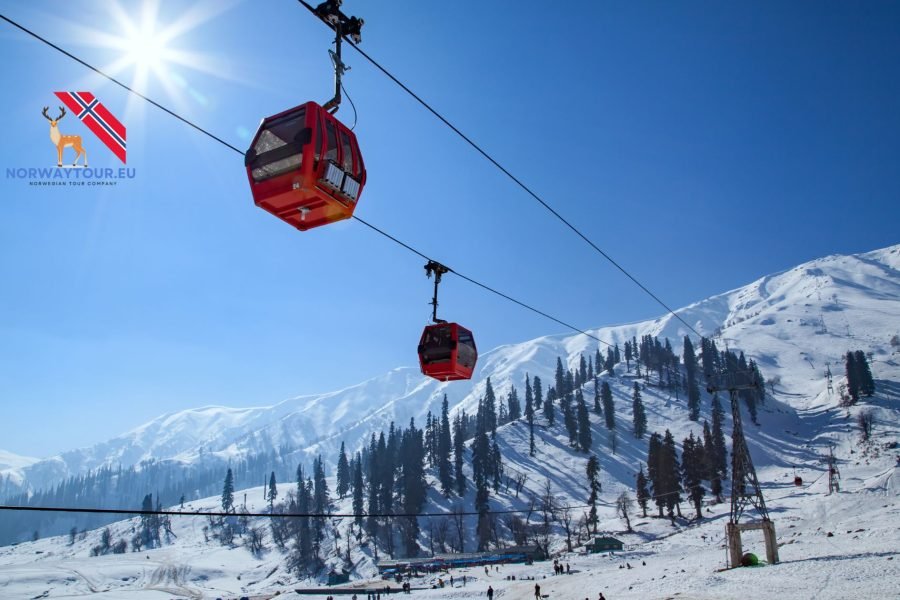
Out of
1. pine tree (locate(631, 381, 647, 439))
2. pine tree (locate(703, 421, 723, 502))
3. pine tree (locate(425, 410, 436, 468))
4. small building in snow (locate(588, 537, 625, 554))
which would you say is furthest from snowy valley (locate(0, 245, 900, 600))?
pine tree (locate(425, 410, 436, 468))

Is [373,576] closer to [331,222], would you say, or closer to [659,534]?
[659,534]

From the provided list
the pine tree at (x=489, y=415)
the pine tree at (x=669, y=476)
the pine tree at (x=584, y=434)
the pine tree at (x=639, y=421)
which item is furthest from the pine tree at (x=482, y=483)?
the pine tree at (x=639, y=421)

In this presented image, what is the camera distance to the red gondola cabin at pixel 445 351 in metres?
20.3

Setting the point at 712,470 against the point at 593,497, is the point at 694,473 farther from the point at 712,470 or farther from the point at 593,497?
the point at 593,497

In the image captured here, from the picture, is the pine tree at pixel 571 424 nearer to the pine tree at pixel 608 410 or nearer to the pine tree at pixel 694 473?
the pine tree at pixel 608 410

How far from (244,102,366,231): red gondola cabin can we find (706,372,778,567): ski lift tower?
36937mm

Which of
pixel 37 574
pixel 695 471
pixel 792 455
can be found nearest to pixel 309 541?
pixel 37 574

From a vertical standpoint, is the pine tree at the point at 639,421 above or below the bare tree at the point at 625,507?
above

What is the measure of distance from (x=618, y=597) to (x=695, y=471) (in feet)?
195

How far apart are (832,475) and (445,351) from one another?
9398 centimetres

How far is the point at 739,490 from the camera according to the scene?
138 feet

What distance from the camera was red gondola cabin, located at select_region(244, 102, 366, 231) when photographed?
32.9 ft

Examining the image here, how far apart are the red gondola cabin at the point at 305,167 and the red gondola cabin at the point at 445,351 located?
32.9ft

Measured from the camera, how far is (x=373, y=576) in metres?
93.1
